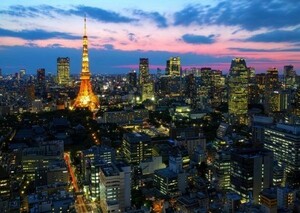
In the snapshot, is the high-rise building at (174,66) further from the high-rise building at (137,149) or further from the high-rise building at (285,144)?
the high-rise building at (137,149)

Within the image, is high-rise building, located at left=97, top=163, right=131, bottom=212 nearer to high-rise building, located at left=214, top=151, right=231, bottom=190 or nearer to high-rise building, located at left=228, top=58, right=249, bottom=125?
high-rise building, located at left=214, top=151, right=231, bottom=190

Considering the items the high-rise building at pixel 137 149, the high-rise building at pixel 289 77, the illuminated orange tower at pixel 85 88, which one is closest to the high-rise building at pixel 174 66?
the high-rise building at pixel 289 77

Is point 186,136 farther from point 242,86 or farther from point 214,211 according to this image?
point 242,86

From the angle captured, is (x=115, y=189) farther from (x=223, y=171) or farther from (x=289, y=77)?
(x=289, y=77)

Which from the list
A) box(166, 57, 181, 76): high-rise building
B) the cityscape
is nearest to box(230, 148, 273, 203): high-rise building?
the cityscape

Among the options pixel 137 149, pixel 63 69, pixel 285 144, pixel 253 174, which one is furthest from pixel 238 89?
pixel 63 69

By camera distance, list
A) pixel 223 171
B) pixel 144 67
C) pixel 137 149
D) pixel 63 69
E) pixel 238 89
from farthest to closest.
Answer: pixel 63 69 < pixel 144 67 < pixel 238 89 < pixel 137 149 < pixel 223 171
